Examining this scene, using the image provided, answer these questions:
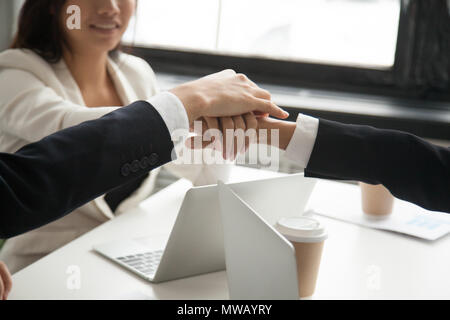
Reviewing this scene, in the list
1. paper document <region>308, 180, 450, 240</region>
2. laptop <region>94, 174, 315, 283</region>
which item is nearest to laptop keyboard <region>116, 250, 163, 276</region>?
laptop <region>94, 174, 315, 283</region>

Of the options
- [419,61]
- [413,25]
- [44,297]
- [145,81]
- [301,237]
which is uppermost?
[413,25]

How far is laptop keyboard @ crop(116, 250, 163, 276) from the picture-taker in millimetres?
852

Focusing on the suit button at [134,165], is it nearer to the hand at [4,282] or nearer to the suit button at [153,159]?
the suit button at [153,159]

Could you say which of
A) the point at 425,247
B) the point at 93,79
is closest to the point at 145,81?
the point at 93,79

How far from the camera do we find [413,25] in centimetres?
194

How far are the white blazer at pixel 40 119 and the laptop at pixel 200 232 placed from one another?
37cm

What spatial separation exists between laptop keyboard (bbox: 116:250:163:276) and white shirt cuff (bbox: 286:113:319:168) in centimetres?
29

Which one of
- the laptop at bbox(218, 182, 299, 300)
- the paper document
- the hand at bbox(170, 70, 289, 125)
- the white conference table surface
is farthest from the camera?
the paper document

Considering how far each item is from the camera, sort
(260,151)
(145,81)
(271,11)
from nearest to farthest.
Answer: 1. (145,81)
2. (260,151)
3. (271,11)

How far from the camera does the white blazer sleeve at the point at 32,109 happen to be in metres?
1.16

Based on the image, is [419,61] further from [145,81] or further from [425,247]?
[425,247]

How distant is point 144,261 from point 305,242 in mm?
297

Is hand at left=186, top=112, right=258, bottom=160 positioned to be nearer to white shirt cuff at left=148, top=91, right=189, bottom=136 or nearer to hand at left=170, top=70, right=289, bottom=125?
hand at left=170, top=70, right=289, bottom=125

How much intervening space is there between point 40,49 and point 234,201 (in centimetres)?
97
